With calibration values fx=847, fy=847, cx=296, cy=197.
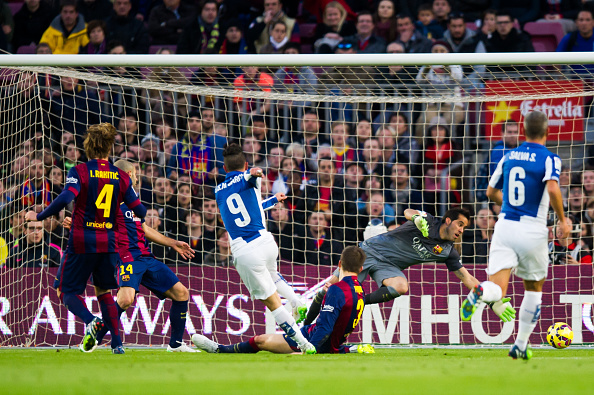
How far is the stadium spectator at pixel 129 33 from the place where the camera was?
47.1 feet

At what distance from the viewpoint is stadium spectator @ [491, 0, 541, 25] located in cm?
1423

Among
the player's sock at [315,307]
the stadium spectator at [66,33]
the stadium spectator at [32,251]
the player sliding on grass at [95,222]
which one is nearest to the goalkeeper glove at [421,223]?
the player's sock at [315,307]

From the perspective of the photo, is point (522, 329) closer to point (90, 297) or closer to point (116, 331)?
point (116, 331)

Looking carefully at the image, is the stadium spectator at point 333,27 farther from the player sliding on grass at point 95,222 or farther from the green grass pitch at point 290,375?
the green grass pitch at point 290,375

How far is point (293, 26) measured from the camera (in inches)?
565

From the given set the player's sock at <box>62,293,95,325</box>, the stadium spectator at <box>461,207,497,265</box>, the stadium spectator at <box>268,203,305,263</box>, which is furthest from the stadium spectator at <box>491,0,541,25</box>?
the player's sock at <box>62,293,95,325</box>

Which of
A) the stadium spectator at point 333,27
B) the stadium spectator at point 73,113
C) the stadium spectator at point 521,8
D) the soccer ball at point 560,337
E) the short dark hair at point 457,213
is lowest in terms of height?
the soccer ball at point 560,337

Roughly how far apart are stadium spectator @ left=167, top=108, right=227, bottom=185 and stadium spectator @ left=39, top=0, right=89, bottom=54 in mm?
3604

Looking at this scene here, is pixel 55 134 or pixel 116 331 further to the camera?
pixel 55 134

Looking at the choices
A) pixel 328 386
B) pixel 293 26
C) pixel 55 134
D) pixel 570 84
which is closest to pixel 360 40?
pixel 293 26

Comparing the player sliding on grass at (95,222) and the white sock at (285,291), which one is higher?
A: the player sliding on grass at (95,222)

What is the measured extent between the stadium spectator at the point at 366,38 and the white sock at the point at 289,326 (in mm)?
6832

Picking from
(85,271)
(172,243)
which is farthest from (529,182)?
(85,271)

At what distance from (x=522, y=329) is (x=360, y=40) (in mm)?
7879
